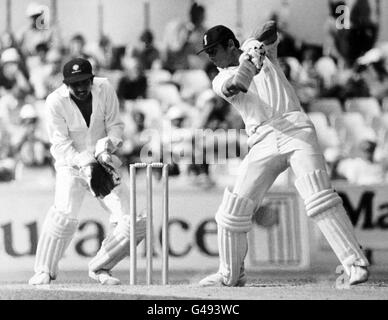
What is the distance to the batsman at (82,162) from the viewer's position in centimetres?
766

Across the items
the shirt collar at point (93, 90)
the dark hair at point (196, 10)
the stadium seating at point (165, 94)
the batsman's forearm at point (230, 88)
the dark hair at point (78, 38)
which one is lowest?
the batsman's forearm at point (230, 88)

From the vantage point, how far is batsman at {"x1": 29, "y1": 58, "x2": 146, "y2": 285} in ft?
25.1

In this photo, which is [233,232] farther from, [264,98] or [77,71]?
[77,71]

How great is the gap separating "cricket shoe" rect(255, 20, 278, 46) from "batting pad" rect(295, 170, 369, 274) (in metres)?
0.93

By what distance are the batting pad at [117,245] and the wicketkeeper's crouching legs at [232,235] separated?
0.65 m

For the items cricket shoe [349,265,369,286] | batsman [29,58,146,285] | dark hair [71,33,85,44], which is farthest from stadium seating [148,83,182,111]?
cricket shoe [349,265,369,286]

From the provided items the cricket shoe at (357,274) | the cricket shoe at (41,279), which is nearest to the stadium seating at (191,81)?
the cricket shoe at (41,279)

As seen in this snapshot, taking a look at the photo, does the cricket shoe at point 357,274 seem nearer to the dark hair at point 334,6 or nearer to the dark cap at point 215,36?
the dark cap at point 215,36

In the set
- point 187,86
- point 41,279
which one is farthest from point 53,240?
point 187,86

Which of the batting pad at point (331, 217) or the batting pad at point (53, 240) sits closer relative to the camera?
the batting pad at point (331, 217)

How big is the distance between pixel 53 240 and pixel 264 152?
1.68m

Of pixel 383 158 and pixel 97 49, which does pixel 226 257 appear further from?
pixel 97 49

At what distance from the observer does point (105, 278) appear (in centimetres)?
774
